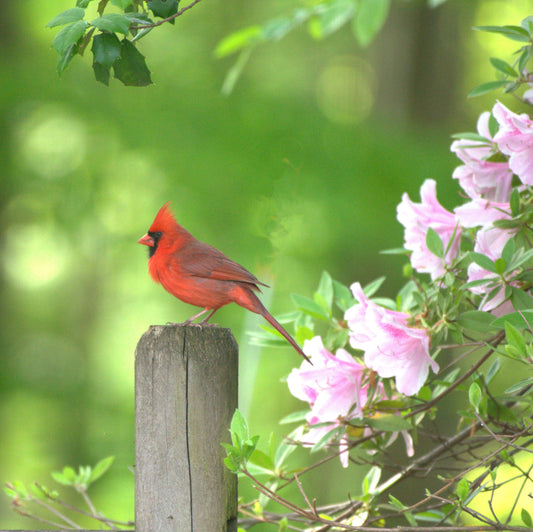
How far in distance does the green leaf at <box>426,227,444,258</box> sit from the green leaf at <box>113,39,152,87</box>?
604mm

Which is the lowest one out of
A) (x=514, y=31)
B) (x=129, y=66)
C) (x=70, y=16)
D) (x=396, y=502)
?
(x=396, y=502)

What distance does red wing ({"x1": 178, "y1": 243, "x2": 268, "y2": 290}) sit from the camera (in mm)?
1805

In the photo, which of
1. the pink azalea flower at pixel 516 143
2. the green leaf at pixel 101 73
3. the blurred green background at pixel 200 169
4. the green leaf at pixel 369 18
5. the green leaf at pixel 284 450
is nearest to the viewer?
the green leaf at pixel 101 73

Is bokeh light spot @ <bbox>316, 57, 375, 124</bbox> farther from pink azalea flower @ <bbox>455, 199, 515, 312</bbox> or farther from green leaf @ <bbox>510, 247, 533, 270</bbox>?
green leaf @ <bbox>510, 247, 533, 270</bbox>

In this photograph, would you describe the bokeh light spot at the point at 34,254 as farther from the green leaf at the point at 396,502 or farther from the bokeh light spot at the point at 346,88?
the green leaf at the point at 396,502

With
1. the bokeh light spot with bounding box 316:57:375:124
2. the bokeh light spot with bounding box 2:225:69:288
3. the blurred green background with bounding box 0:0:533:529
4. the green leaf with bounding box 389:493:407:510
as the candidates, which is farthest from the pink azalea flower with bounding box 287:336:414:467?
the bokeh light spot with bounding box 316:57:375:124

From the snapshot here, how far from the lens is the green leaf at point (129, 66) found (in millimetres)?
1321

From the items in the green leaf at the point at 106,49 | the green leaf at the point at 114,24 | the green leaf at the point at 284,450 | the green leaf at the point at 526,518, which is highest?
the green leaf at the point at 114,24

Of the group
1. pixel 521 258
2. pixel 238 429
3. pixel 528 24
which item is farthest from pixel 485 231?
pixel 238 429

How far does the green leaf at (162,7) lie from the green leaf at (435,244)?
0.62 m

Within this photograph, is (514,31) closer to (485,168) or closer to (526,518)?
(485,168)

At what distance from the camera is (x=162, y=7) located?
1.34 m

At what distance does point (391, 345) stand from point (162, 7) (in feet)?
2.37

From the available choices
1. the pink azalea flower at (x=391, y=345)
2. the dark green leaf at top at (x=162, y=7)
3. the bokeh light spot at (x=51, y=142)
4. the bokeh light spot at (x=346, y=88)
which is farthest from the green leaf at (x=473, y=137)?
the bokeh light spot at (x=346, y=88)
